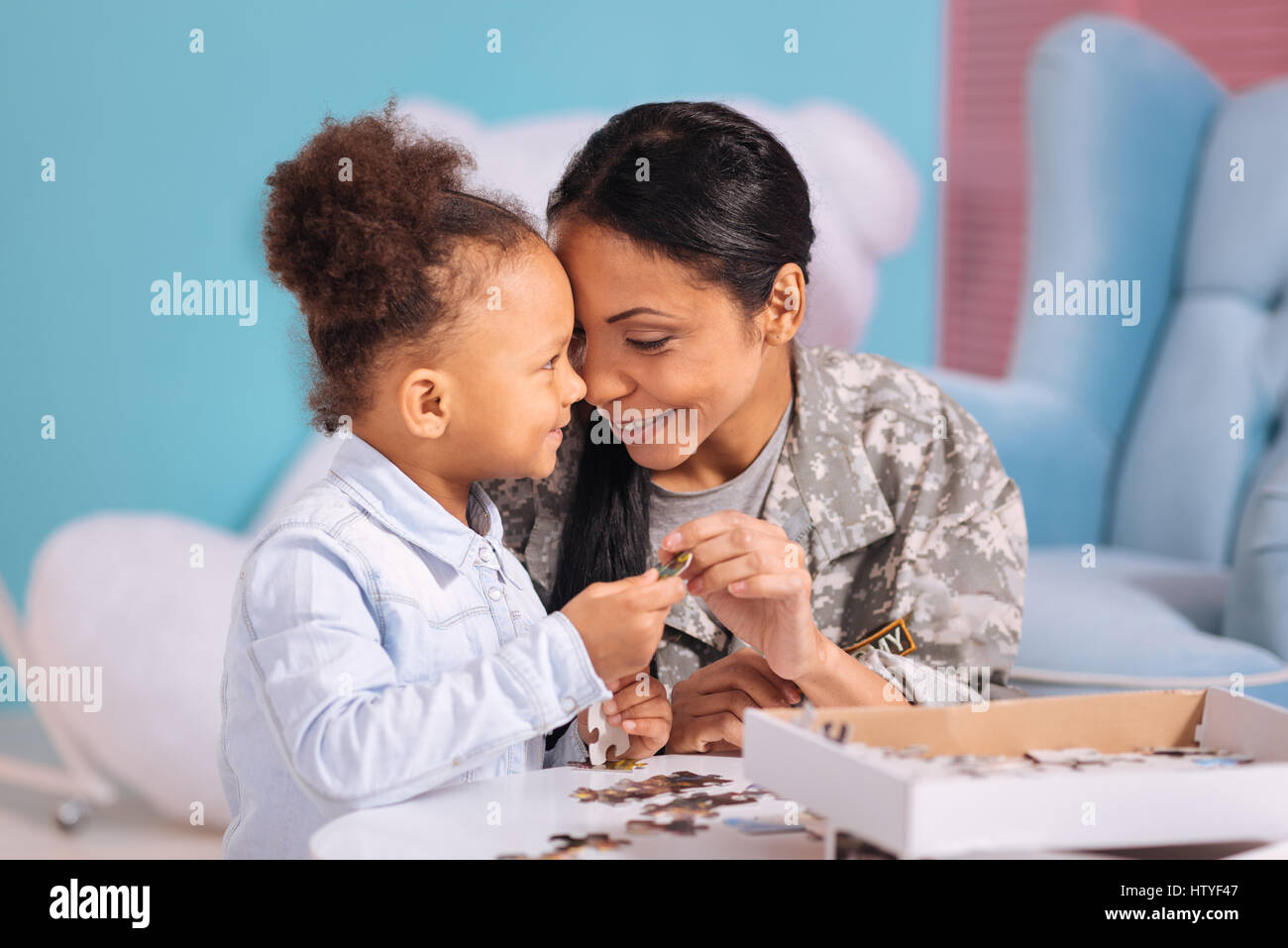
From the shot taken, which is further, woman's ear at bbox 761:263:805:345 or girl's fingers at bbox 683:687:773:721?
woman's ear at bbox 761:263:805:345

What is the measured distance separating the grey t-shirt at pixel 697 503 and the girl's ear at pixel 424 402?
0.47 metres

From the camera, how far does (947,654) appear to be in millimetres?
1403

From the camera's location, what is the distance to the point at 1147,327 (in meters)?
2.62

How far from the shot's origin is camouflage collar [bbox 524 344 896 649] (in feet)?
4.91

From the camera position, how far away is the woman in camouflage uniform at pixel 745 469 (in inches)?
49.9

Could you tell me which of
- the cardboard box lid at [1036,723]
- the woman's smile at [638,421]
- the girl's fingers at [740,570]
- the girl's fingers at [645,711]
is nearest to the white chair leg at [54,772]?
the woman's smile at [638,421]

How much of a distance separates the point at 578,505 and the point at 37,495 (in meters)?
1.86

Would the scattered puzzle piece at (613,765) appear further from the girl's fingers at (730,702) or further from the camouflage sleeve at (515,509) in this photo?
the camouflage sleeve at (515,509)

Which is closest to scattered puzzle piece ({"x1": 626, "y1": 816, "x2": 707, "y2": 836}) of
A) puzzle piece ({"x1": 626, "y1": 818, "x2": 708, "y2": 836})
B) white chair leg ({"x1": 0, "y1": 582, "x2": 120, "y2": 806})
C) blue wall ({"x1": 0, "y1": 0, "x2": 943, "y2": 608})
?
puzzle piece ({"x1": 626, "y1": 818, "x2": 708, "y2": 836})

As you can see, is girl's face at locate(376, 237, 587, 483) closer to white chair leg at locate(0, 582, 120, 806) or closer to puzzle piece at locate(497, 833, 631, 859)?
puzzle piece at locate(497, 833, 631, 859)

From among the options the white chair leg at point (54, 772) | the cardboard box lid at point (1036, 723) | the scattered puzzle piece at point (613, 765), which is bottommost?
the white chair leg at point (54, 772)

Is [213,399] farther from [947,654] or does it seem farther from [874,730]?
[874,730]

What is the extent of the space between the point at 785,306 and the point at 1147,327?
1476 millimetres
